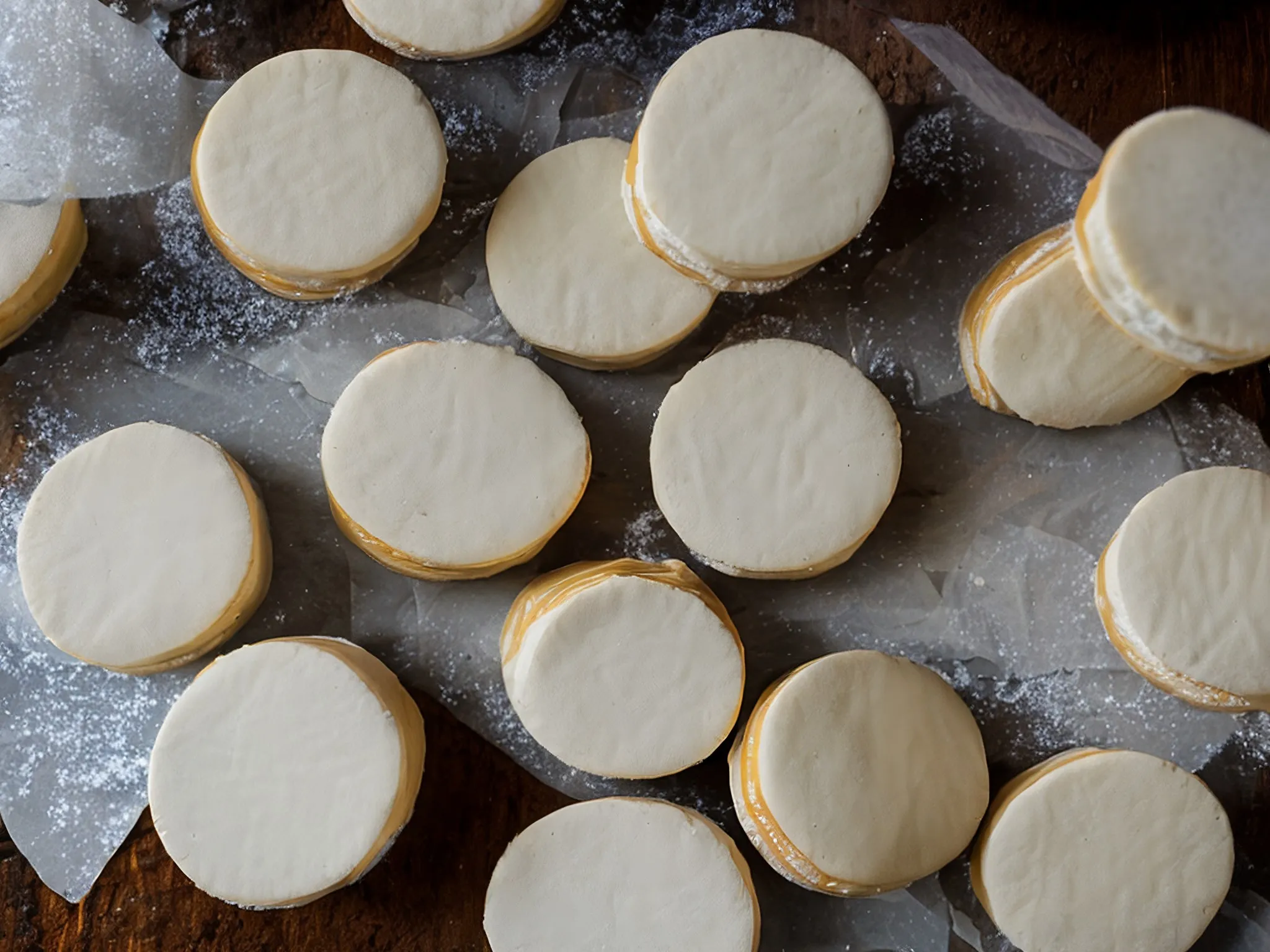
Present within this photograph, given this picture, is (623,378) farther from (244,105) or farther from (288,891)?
(288,891)

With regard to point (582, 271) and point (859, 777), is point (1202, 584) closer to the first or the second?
point (859, 777)

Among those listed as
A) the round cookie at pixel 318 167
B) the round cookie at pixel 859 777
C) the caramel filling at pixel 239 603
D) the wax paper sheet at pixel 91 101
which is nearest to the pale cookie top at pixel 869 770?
the round cookie at pixel 859 777

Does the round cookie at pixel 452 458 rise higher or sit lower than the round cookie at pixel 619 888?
higher

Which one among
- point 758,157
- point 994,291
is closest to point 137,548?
point 758,157

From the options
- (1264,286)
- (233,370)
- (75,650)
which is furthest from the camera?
(233,370)

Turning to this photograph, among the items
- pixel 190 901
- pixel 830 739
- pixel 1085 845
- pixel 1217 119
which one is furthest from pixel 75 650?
pixel 1217 119

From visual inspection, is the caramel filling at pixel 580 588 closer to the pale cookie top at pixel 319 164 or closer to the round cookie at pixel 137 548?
the round cookie at pixel 137 548
